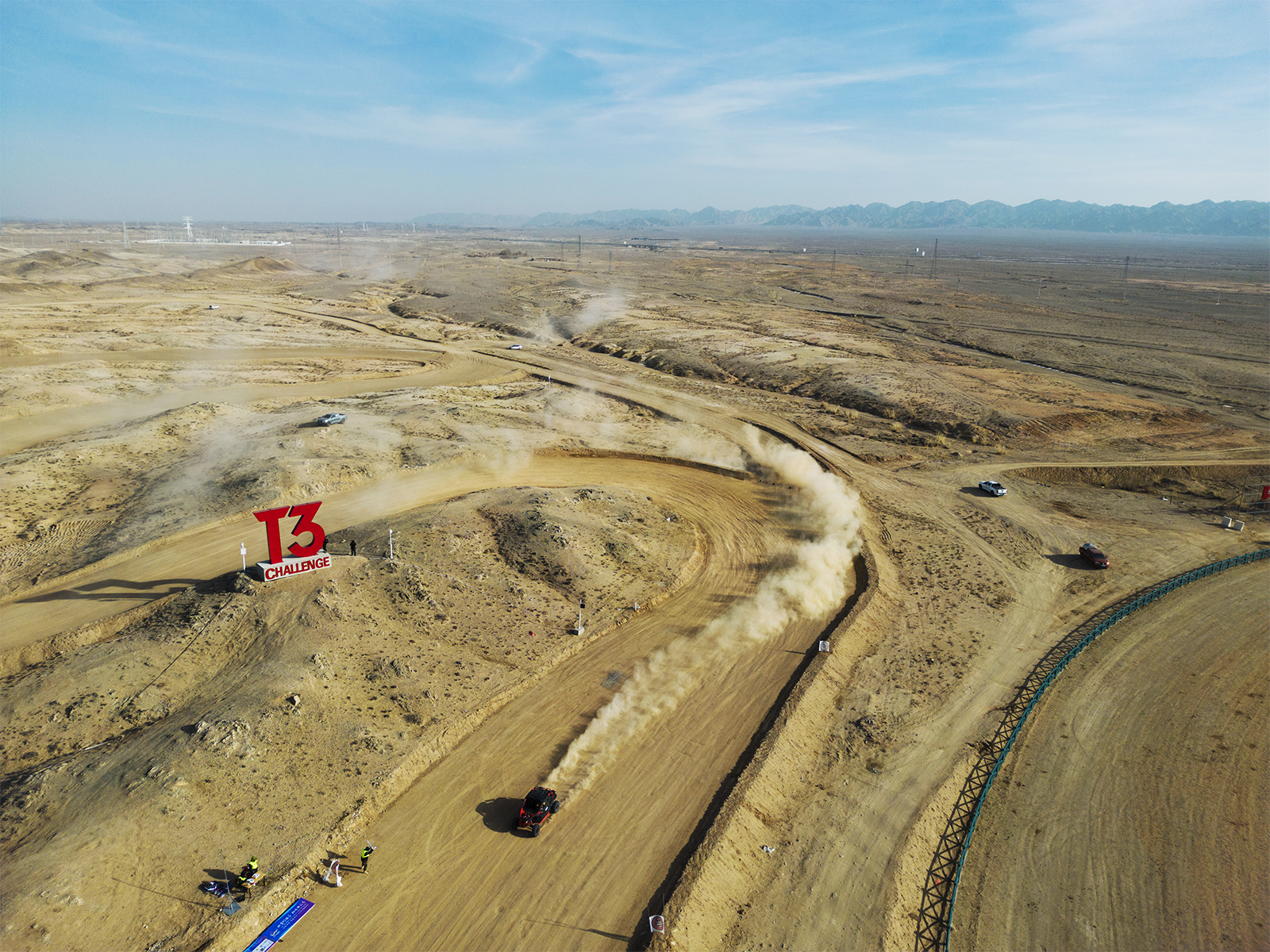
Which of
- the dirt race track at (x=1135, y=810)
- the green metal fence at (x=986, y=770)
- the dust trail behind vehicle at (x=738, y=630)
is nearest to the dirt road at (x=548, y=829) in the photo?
the dust trail behind vehicle at (x=738, y=630)

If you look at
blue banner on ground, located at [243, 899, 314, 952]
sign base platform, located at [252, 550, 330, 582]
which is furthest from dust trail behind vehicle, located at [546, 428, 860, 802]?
sign base platform, located at [252, 550, 330, 582]

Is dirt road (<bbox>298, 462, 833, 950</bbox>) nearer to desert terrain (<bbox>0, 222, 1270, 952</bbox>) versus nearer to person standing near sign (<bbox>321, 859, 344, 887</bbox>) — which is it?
desert terrain (<bbox>0, 222, 1270, 952</bbox>)

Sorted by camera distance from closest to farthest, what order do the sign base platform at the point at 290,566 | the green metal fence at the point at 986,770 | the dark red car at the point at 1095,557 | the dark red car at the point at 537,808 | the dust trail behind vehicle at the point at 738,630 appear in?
the green metal fence at the point at 986,770
the dark red car at the point at 537,808
the dust trail behind vehicle at the point at 738,630
the sign base platform at the point at 290,566
the dark red car at the point at 1095,557

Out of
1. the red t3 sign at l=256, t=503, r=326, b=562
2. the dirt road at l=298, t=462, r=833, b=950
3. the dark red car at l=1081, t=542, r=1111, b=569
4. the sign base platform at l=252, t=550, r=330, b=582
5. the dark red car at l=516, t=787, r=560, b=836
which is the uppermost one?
the red t3 sign at l=256, t=503, r=326, b=562

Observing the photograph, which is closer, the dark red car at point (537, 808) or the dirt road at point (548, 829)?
the dirt road at point (548, 829)

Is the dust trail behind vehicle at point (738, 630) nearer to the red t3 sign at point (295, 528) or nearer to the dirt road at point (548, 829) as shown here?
the dirt road at point (548, 829)

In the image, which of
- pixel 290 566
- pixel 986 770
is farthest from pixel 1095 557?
pixel 290 566

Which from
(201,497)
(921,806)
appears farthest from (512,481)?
(921,806)
